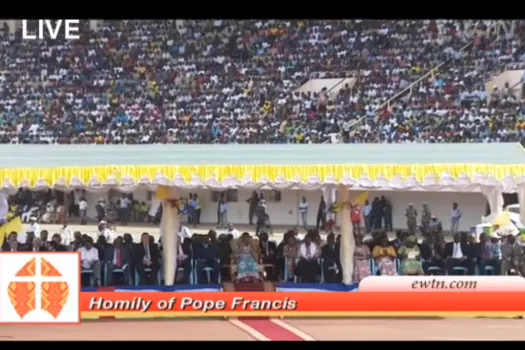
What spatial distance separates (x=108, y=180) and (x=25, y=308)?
218cm

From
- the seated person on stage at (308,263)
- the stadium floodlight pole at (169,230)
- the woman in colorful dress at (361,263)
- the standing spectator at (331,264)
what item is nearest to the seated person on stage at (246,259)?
the seated person on stage at (308,263)

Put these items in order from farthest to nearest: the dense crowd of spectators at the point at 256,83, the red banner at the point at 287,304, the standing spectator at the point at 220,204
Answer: the dense crowd of spectators at the point at 256,83 → the standing spectator at the point at 220,204 → the red banner at the point at 287,304

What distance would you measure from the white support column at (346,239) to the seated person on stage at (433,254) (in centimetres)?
107

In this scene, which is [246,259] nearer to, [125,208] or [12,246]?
[12,246]

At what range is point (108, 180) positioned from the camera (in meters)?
14.2

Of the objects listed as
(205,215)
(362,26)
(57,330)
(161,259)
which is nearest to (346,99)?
(362,26)

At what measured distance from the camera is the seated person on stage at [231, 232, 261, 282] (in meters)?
14.7

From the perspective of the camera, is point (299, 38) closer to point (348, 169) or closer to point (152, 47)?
point (152, 47)

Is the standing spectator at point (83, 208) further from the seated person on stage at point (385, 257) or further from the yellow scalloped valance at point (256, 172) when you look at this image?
the seated person on stage at point (385, 257)

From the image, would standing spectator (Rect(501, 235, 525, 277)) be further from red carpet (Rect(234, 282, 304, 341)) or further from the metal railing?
the metal railing

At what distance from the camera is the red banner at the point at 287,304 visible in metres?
13.7

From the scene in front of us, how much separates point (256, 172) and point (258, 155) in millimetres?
779

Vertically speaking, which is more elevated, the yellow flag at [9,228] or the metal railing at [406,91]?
the metal railing at [406,91]

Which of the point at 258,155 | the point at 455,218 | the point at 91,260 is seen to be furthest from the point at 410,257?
the point at 455,218
